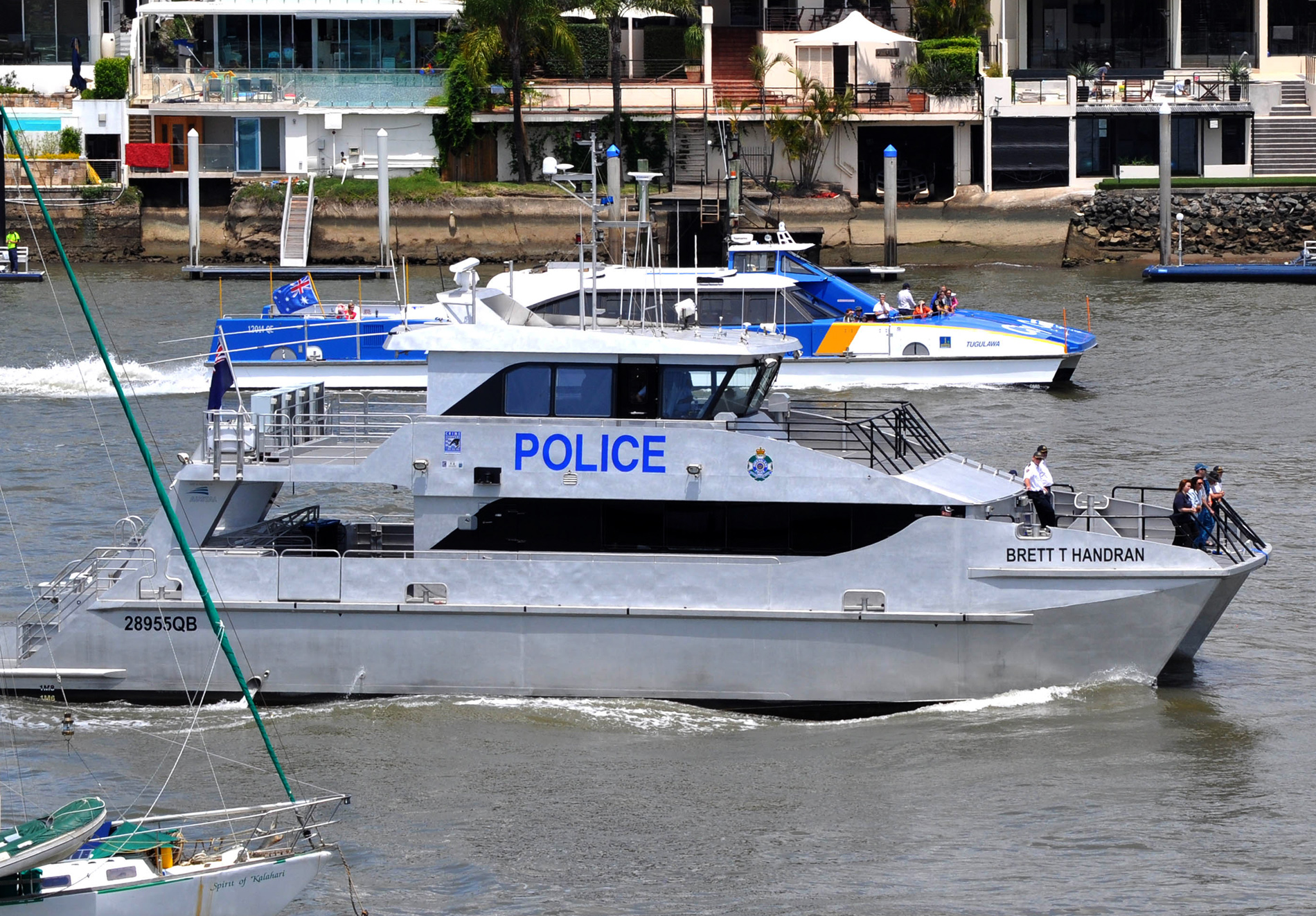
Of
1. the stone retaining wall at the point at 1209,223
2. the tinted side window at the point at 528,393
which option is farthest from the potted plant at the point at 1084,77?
the tinted side window at the point at 528,393

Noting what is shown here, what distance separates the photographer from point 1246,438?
95.3ft

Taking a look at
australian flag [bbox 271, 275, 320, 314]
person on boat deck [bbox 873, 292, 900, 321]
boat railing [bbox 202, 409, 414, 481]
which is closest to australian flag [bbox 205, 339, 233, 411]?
boat railing [bbox 202, 409, 414, 481]

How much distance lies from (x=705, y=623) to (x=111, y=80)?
158 feet

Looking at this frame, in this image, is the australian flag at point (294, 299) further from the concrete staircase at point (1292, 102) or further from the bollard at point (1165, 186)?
the concrete staircase at point (1292, 102)

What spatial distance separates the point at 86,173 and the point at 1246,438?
39955 mm

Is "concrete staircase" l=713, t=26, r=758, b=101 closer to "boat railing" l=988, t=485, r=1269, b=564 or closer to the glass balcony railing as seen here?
the glass balcony railing

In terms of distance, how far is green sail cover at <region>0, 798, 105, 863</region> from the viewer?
11516 millimetres

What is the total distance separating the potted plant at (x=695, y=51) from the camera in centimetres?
5966

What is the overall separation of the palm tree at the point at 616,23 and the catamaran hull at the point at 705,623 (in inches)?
1612

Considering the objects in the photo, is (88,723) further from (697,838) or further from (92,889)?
(697,838)

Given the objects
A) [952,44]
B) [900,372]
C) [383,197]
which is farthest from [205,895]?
[952,44]

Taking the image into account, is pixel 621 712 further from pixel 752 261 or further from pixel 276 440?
pixel 752 261

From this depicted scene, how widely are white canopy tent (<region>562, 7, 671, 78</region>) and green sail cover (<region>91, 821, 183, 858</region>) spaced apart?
159 ft

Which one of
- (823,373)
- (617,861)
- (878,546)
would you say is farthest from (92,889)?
(823,373)
